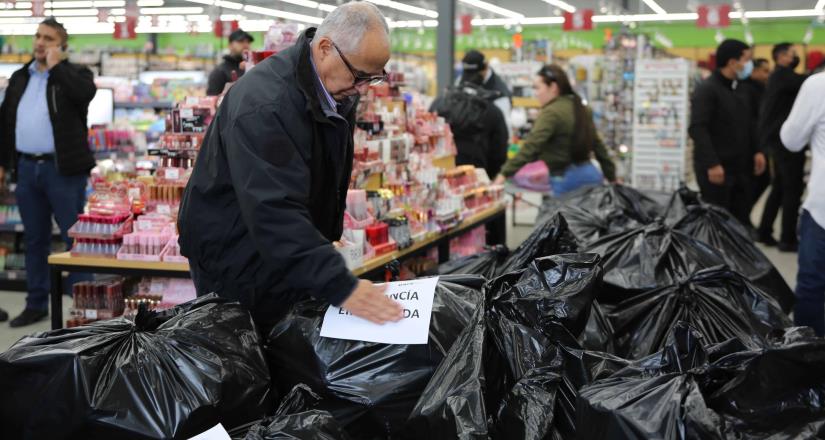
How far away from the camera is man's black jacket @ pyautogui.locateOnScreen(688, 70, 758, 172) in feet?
19.8

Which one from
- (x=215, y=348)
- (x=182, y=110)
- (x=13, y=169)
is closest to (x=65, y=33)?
(x=13, y=169)

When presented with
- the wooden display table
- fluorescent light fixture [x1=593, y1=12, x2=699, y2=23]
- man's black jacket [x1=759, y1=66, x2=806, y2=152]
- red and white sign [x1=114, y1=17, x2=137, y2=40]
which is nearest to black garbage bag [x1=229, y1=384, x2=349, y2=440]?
the wooden display table

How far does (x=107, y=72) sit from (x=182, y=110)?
8.89 meters

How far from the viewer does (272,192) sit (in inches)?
73.1

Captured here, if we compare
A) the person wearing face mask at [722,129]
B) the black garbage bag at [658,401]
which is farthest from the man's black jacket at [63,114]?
the black garbage bag at [658,401]

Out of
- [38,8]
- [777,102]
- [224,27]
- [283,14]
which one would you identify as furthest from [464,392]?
[283,14]

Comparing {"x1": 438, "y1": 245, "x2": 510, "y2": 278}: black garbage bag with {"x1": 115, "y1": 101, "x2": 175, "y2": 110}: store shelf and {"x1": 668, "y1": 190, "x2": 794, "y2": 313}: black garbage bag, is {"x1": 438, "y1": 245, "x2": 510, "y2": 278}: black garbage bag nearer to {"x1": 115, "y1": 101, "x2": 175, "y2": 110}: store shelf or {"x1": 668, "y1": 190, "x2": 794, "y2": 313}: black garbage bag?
{"x1": 668, "y1": 190, "x2": 794, "y2": 313}: black garbage bag

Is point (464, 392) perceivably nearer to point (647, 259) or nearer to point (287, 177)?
point (287, 177)

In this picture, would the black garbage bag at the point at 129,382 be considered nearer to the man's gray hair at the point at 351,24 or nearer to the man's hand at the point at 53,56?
the man's gray hair at the point at 351,24

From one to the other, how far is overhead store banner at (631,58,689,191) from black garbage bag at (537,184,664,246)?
238 inches

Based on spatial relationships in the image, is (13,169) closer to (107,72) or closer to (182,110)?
(182,110)

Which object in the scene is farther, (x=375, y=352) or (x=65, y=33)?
(x=65, y=33)

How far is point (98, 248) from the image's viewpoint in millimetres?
3678

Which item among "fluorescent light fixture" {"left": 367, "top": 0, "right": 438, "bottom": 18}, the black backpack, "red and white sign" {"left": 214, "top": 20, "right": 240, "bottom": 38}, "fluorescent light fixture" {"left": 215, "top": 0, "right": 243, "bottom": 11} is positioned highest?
"fluorescent light fixture" {"left": 367, "top": 0, "right": 438, "bottom": 18}
